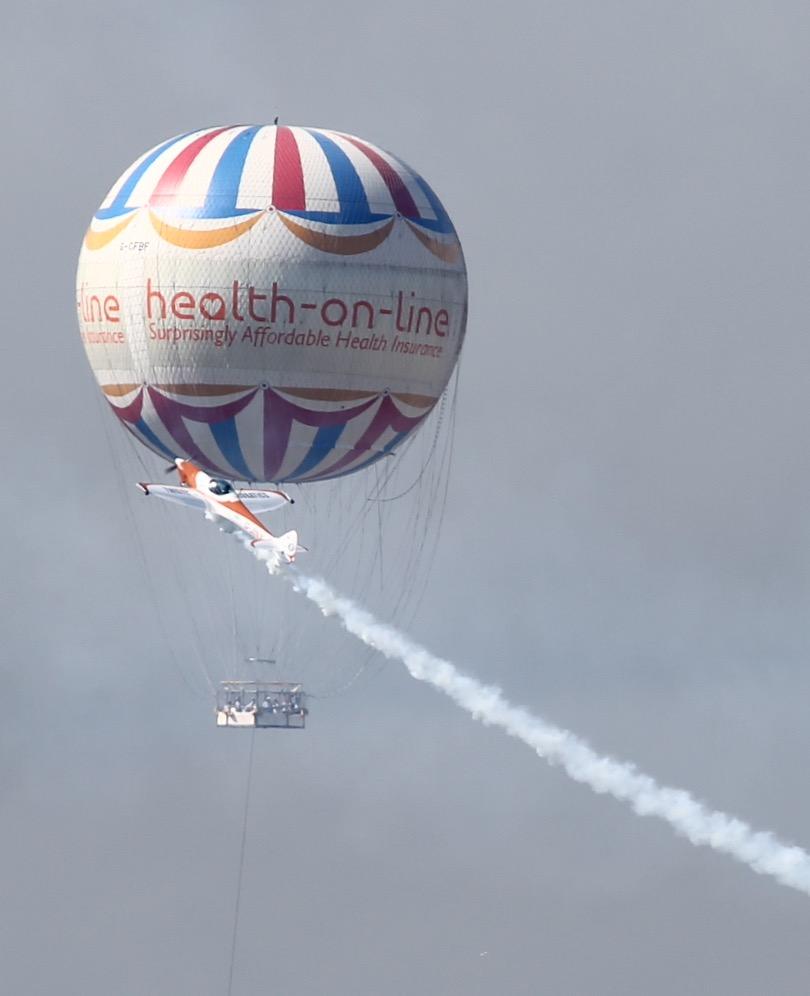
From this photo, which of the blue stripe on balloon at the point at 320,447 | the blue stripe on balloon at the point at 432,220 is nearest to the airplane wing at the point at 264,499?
the blue stripe on balloon at the point at 320,447

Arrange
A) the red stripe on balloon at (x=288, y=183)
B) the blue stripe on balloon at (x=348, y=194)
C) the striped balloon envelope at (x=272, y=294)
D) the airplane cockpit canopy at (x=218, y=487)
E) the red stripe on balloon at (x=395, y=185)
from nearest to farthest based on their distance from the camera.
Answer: the red stripe on balloon at (x=288, y=183), the striped balloon envelope at (x=272, y=294), the blue stripe on balloon at (x=348, y=194), the red stripe on balloon at (x=395, y=185), the airplane cockpit canopy at (x=218, y=487)

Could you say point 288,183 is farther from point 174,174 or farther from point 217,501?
point 217,501

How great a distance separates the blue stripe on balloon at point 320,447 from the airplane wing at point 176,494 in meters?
3.43

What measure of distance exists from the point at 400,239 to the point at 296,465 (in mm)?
8225

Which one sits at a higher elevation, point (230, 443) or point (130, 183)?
point (130, 183)

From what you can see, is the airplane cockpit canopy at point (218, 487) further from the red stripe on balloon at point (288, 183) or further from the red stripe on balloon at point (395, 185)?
the red stripe on balloon at point (395, 185)

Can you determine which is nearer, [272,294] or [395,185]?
[272,294]

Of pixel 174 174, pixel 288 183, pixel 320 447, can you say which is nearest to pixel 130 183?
pixel 174 174

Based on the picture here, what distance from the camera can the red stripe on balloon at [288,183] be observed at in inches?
5581

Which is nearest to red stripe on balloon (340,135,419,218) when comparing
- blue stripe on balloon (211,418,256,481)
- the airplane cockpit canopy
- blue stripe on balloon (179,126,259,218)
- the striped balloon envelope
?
the striped balloon envelope

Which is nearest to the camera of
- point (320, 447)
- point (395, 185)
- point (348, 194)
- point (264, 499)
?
point (348, 194)

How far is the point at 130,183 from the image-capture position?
144500 mm

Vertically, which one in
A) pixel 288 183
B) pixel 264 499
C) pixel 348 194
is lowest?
pixel 264 499

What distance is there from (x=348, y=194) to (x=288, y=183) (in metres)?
1.91
